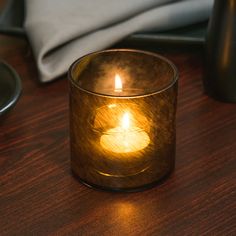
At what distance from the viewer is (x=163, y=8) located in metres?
0.91

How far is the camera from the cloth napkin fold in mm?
846

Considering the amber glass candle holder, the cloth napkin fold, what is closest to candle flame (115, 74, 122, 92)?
the amber glass candle holder

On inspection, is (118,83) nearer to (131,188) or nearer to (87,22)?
(131,188)

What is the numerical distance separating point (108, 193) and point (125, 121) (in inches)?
2.9

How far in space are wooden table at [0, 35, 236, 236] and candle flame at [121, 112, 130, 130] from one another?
7 cm

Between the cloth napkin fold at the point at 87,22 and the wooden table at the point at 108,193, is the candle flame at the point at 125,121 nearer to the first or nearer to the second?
the wooden table at the point at 108,193

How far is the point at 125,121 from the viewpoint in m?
0.59

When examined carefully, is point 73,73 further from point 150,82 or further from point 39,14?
point 39,14

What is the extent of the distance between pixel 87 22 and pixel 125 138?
31 cm

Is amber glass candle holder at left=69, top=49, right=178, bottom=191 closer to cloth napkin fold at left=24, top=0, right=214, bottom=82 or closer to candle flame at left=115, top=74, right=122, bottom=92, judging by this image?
candle flame at left=115, top=74, right=122, bottom=92

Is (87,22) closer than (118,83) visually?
No

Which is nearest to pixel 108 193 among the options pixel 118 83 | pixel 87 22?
pixel 118 83

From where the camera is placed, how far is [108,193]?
24.0 inches

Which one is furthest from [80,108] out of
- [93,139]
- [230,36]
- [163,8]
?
[163,8]
